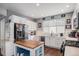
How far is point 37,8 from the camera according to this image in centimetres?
200

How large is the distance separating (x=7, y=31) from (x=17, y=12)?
42cm

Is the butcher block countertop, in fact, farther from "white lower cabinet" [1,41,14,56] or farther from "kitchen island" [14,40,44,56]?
"white lower cabinet" [1,41,14,56]

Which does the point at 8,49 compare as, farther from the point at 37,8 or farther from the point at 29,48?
the point at 37,8

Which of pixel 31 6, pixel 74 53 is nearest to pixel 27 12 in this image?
pixel 31 6

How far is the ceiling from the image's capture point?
1979 mm

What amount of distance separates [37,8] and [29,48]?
2.65ft

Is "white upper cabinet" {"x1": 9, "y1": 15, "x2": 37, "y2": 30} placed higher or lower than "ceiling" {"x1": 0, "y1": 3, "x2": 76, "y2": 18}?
lower

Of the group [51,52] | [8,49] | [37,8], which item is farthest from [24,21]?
[51,52]

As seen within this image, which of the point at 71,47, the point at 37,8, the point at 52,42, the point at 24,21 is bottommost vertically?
the point at 71,47

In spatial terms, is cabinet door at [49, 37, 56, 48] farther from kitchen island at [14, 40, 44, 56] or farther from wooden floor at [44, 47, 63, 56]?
kitchen island at [14, 40, 44, 56]

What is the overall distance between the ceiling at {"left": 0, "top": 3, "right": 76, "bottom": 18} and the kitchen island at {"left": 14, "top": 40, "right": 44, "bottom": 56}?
1.77 feet

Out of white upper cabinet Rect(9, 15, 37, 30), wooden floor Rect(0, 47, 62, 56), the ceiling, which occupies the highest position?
the ceiling

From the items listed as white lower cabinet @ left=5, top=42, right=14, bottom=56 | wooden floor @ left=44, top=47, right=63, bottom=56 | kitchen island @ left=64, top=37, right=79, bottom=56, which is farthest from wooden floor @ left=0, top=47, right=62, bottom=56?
white lower cabinet @ left=5, top=42, right=14, bottom=56

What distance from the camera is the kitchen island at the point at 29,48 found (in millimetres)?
1998
